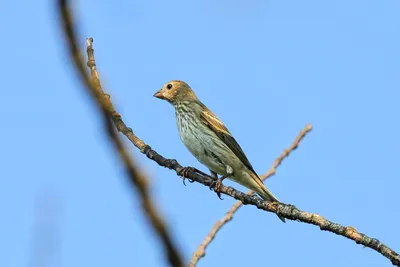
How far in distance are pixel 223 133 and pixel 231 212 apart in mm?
5661

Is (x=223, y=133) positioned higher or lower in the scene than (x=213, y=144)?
higher

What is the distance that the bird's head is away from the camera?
1155 cm

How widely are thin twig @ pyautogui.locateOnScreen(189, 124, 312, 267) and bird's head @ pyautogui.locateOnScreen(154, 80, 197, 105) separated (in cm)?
572

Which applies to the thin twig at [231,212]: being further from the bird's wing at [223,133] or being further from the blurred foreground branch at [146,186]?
the bird's wing at [223,133]

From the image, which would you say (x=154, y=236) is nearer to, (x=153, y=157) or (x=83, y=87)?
(x=83, y=87)

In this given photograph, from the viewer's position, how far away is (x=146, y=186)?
0.87m

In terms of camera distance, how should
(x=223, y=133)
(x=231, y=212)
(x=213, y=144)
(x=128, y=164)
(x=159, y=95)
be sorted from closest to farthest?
(x=128, y=164)
(x=231, y=212)
(x=213, y=144)
(x=223, y=133)
(x=159, y=95)

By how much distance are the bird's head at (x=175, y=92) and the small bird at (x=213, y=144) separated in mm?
26

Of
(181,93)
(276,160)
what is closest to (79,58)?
(276,160)

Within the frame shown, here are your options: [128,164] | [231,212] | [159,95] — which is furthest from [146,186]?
[159,95]

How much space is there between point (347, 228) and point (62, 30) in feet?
11.1

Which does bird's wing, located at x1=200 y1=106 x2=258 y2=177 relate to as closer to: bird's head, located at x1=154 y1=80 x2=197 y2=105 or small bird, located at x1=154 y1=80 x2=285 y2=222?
small bird, located at x1=154 y1=80 x2=285 y2=222

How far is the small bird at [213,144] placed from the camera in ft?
32.4

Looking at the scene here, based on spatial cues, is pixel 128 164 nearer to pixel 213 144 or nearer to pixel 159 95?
pixel 213 144
